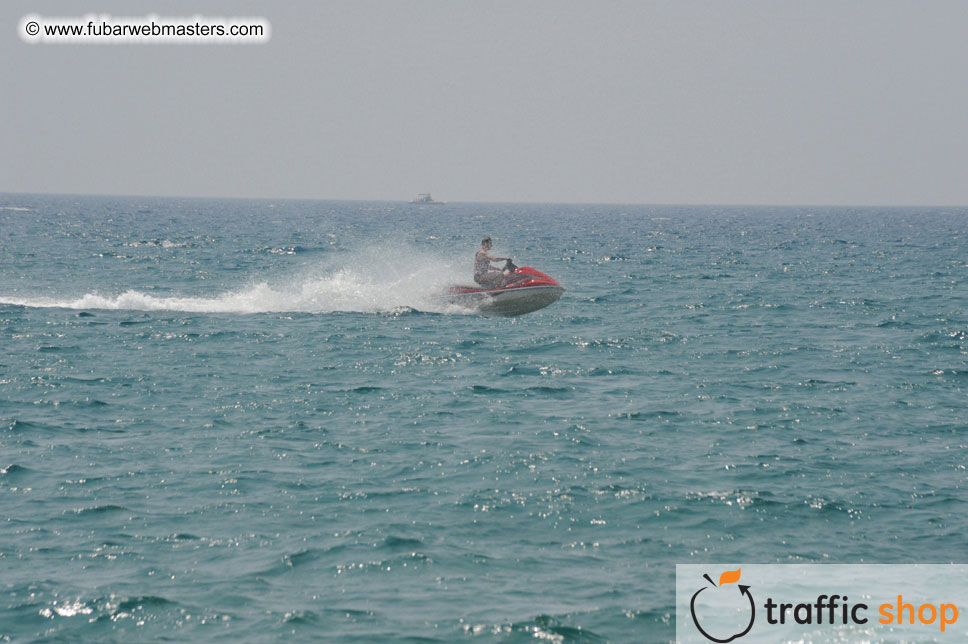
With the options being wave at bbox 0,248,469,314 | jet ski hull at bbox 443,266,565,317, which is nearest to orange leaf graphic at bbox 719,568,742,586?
jet ski hull at bbox 443,266,565,317

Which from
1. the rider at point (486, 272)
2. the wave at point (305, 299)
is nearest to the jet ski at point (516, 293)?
the rider at point (486, 272)

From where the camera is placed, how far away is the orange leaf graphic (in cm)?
1005

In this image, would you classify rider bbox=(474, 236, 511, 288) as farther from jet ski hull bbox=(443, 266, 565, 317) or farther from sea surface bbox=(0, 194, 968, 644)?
sea surface bbox=(0, 194, 968, 644)

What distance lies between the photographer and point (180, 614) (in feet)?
30.0

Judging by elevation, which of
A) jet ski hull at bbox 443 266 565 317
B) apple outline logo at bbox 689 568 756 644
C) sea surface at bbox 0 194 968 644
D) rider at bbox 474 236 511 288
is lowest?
apple outline logo at bbox 689 568 756 644

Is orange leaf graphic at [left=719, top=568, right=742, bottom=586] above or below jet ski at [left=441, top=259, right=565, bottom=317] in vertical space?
below

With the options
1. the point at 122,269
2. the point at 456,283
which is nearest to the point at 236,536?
the point at 456,283

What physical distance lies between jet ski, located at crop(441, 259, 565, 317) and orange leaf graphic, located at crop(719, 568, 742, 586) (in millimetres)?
15450

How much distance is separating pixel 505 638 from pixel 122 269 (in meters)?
41.9

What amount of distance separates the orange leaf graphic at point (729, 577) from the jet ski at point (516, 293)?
15.4 m

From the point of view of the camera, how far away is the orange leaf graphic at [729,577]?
33.0ft

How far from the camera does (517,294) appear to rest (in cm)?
2586

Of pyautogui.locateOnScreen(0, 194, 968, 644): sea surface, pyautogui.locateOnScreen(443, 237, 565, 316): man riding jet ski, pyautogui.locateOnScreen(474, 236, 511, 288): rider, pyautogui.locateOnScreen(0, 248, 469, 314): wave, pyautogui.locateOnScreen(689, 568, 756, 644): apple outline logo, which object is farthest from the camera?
pyautogui.locateOnScreen(0, 248, 469, 314): wave

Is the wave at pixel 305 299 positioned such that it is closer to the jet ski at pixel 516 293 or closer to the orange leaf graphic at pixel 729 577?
the jet ski at pixel 516 293
